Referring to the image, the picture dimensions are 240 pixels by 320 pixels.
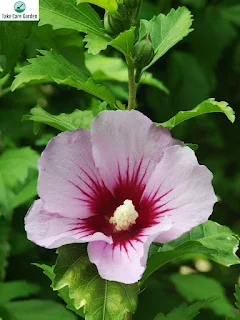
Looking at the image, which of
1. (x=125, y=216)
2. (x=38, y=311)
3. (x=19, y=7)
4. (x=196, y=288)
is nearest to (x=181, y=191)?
(x=125, y=216)

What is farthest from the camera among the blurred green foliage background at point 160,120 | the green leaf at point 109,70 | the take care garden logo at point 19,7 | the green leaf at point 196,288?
the green leaf at point 196,288

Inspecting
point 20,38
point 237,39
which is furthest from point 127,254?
point 237,39

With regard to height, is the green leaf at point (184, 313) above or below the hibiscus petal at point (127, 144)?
below

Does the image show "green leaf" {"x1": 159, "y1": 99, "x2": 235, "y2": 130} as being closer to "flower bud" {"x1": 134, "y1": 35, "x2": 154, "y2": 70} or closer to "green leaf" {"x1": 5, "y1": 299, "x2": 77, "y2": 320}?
"flower bud" {"x1": 134, "y1": 35, "x2": 154, "y2": 70}

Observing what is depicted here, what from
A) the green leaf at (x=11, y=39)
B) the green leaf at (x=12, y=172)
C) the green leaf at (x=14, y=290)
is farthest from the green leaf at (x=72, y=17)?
the green leaf at (x=14, y=290)

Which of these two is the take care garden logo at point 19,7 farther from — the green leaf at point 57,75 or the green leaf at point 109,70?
the green leaf at point 109,70

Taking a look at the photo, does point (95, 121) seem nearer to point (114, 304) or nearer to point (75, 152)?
point (75, 152)
